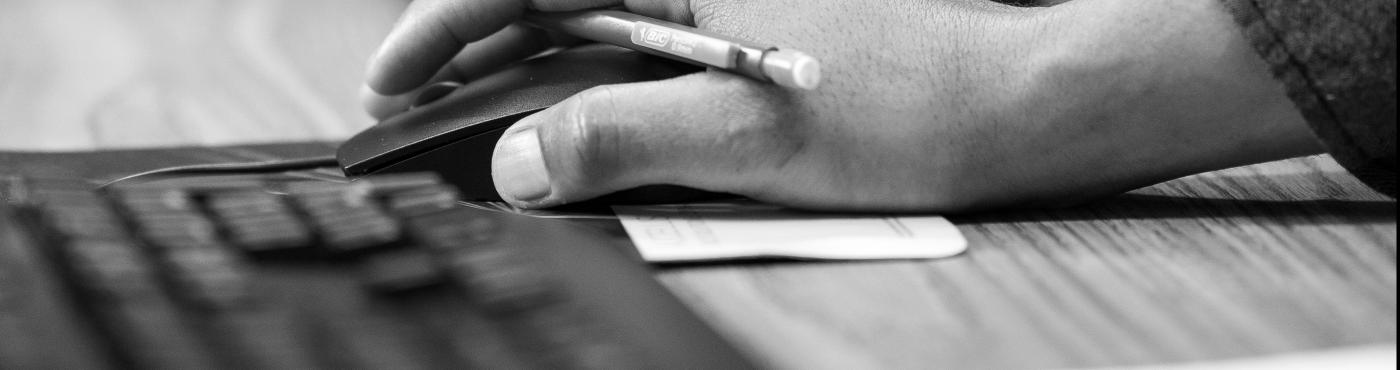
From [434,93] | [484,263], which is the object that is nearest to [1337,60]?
[484,263]

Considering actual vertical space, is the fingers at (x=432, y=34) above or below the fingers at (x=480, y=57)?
above

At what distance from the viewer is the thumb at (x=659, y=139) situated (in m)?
0.48

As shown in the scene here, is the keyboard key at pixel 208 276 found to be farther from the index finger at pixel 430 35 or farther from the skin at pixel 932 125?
the index finger at pixel 430 35

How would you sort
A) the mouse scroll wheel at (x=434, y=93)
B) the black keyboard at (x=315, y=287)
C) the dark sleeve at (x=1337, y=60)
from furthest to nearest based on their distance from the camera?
the mouse scroll wheel at (x=434, y=93)
the dark sleeve at (x=1337, y=60)
the black keyboard at (x=315, y=287)

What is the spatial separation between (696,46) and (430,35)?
8.4 inches

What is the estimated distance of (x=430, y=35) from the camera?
0.65m

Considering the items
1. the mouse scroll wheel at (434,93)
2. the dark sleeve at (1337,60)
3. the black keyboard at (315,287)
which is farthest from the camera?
the mouse scroll wheel at (434,93)

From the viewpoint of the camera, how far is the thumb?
481 mm

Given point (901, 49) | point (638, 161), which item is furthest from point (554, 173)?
point (901, 49)

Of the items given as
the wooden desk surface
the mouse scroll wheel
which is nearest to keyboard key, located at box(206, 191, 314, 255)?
the wooden desk surface

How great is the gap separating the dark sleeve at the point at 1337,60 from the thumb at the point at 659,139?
18cm

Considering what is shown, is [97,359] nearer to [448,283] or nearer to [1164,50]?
[448,283]

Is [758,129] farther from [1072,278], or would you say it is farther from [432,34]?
[432,34]

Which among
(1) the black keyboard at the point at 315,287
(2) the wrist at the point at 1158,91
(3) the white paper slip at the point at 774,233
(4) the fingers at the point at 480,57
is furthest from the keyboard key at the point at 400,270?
(4) the fingers at the point at 480,57
